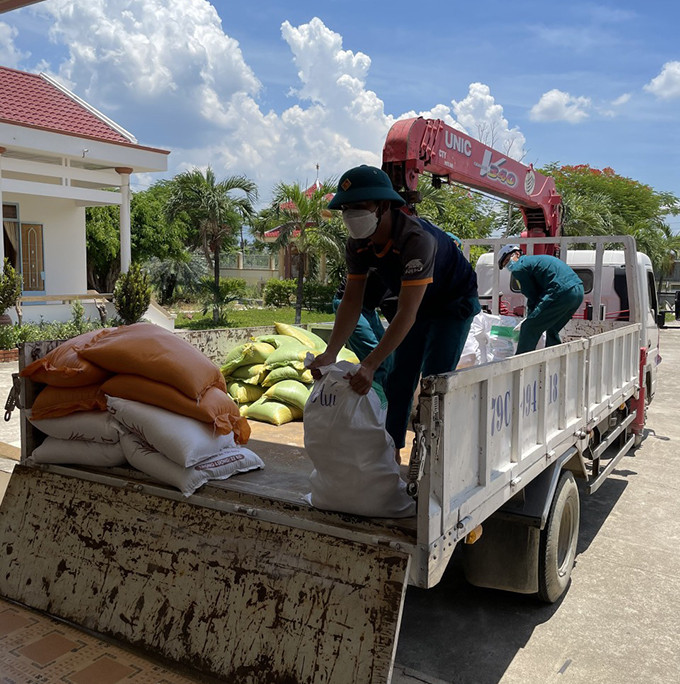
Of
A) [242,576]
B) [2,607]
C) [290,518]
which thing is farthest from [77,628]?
[290,518]

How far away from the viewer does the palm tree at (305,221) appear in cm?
1827

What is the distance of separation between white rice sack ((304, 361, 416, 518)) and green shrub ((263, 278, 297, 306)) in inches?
985

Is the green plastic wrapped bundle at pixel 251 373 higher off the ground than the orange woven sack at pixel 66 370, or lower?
lower

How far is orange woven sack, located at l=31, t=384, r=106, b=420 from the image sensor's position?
10.5 ft

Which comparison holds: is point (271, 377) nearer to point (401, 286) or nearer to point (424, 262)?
point (401, 286)

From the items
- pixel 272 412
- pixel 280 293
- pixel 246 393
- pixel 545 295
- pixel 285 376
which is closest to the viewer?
pixel 272 412

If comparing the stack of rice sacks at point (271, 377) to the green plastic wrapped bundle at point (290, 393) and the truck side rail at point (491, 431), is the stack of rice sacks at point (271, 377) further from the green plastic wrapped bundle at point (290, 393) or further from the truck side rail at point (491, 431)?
the truck side rail at point (491, 431)

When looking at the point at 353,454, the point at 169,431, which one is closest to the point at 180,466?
the point at 169,431

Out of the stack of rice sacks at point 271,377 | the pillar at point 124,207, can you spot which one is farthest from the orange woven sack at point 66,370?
the pillar at point 124,207

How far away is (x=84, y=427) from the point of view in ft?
10.5

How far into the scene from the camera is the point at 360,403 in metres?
2.55

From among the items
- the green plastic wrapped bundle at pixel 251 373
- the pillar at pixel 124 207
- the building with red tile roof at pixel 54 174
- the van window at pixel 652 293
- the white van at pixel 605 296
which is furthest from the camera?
the pillar at pixel 124 207

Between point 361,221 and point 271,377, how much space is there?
2175mm

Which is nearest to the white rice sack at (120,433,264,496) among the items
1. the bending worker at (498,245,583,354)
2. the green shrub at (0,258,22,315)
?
the bending worker at (498,245,583,354)
